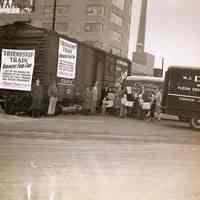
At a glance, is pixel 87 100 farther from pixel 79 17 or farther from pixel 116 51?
pixel 79 17

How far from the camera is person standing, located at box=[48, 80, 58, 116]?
42.1 ft

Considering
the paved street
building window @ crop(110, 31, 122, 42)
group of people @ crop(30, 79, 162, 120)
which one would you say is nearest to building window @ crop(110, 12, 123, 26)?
building window @ crop(110, 31, 122, 42)

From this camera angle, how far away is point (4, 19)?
67.0 ft

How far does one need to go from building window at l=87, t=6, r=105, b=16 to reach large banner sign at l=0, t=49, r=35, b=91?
496 centimetres

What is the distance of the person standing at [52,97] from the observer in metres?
12.8

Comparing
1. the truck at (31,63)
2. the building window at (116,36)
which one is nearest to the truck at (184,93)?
the building window at (116,36)

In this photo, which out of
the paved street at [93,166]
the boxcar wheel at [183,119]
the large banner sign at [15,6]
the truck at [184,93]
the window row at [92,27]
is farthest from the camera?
the large banner sign at [15,6]

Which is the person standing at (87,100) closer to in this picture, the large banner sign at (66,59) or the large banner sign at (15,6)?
the large banner sign at (66,59)

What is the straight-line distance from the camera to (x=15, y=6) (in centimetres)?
1973

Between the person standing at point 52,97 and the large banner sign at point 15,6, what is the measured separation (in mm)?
7294

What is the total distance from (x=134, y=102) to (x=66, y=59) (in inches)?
130

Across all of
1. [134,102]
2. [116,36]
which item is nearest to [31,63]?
[134,102]

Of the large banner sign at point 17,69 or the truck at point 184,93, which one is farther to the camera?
the truck at point 184,93

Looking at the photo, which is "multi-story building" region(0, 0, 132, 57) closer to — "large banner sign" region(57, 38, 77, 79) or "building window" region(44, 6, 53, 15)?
"building window" region(44, 6, 53, 15)
